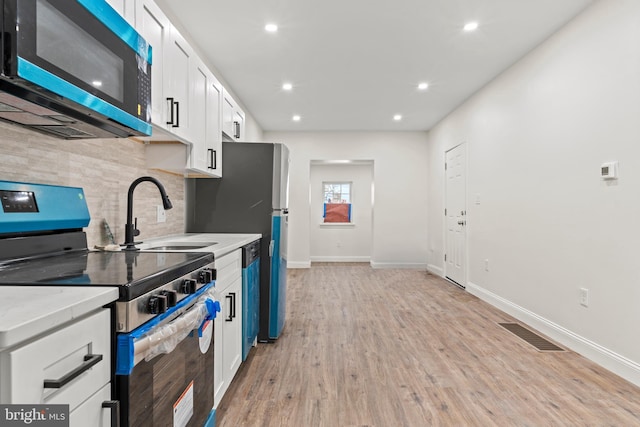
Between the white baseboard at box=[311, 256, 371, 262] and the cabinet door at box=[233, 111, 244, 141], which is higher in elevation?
the cabinet door at box=[233, 111, 244, 141]

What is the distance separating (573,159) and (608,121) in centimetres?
40

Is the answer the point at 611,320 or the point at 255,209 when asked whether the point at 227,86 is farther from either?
the point at 611,320

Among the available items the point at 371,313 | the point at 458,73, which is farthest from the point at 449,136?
the point at 371,313

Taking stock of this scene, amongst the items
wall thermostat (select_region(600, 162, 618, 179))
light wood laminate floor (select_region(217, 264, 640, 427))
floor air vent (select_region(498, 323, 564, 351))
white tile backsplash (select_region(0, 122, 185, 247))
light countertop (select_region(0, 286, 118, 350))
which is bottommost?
light wood laminate floor (select_region(217, 264, 640, 427))

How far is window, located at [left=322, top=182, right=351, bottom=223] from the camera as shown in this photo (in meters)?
7.57

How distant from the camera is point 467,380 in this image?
2166 millimetres

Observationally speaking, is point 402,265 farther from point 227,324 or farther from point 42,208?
point 42,208

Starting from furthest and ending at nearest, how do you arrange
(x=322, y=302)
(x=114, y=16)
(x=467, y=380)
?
(x=322, y=302)
(x=467, y=380)
(x=114, y=16)

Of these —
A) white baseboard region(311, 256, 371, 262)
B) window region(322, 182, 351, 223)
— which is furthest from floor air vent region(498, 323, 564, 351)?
window region(322, 182, 351, 223)

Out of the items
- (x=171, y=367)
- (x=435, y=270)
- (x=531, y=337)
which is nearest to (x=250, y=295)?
(x=171, y=367)

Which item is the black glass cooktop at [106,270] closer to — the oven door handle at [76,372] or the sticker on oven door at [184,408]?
the oven door handle at [76,372]

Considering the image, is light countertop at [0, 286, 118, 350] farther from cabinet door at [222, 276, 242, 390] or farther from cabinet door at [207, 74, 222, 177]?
cabinet door at [207, 74, 222, 177]

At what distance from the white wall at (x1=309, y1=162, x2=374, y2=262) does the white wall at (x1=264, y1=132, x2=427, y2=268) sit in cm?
109

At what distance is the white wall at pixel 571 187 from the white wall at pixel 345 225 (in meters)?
3.48
